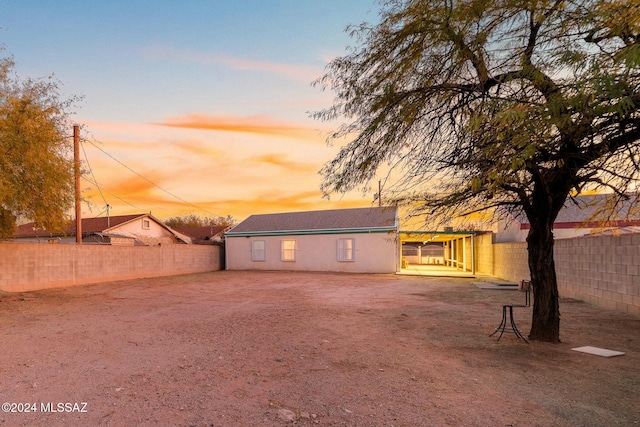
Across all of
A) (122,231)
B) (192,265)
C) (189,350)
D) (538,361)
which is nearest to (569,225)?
(538,361)

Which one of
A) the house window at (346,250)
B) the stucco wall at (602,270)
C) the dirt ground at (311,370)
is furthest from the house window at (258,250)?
the stucco wall at (602,270)

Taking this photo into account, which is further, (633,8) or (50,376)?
(50,376)

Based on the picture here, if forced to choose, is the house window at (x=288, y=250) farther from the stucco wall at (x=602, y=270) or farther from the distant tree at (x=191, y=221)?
the distant tree at (x=191, y=221)

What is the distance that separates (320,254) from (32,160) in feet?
54.3

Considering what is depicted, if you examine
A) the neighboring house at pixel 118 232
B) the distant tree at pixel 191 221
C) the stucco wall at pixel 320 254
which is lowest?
the stucco wall at pixel 320 254

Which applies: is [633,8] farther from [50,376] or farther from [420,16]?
[50,376]

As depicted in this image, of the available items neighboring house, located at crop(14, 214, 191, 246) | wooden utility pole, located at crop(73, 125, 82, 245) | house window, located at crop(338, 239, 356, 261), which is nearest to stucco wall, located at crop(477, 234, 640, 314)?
house window, located at crop(338, 239, 356, 261)

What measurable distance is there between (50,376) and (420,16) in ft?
22.1

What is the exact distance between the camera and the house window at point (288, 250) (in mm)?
24578

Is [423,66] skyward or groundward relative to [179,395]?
skyward

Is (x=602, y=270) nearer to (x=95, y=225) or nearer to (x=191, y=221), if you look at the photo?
(x=95, y=225)

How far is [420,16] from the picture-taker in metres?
5.20

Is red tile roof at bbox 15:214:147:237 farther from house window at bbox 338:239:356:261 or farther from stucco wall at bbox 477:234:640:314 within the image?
stucco wall at bbox 477:234:640:314

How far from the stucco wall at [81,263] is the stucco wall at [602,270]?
18.9m
